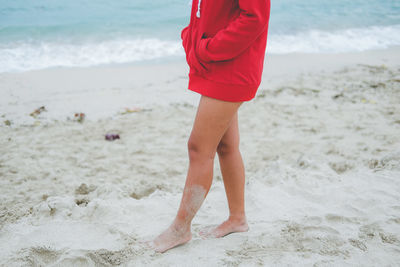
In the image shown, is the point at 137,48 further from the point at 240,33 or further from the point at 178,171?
the point at 240,33

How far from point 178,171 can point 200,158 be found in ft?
4.71

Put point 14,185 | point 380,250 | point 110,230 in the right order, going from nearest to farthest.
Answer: point 380,250, point 110,230, point 14,185

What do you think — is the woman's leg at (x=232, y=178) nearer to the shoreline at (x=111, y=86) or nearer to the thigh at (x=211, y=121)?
the thigh at (x=211, y=121)

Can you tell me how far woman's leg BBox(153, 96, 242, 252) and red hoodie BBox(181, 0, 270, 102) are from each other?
7 centimetres

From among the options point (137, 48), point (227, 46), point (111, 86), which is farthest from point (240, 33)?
point (137, 48)

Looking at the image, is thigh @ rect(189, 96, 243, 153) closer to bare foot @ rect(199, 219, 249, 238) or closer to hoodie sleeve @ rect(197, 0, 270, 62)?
hoodie sleeve @ rect(197, 0, 270, 62)

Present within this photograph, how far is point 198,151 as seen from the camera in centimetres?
168

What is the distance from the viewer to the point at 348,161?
121 inches

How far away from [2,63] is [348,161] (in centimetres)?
631

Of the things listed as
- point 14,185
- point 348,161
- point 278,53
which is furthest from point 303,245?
point 278,53

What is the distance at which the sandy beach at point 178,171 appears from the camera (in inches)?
70.4

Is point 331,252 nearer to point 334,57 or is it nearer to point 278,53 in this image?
point 334,57

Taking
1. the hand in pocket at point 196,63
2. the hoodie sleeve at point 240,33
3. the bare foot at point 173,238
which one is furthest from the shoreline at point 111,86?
the hoodie sleeve at point 240,33

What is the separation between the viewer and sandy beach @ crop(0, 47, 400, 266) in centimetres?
179
